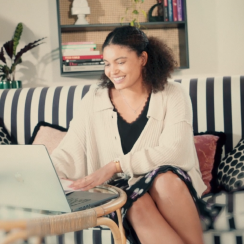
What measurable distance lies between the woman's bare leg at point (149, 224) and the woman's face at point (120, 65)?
530 millimetres

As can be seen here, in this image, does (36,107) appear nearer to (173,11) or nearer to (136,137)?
(136,137)

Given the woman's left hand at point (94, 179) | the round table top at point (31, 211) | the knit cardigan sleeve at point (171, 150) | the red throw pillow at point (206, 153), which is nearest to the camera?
the round table top at point (31, 211)

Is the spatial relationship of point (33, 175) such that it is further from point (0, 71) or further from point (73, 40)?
point (73, 40)

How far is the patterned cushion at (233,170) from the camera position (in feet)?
6.10

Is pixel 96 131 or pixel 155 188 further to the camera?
pixel 96 131

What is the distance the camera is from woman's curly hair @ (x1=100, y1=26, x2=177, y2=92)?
179 centimetres

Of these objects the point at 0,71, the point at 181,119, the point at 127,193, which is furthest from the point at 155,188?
the point at 0,71

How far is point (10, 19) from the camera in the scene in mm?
3318

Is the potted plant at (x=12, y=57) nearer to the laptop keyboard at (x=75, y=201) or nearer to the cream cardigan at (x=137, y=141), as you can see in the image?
the cream cardigan at (x=137, y=141)

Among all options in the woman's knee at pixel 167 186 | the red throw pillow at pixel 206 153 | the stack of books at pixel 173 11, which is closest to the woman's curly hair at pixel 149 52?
the red throw pillow at pixel 206 153

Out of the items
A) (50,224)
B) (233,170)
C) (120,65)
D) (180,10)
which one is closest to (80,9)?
(180,10)

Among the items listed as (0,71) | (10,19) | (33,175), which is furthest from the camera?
(10,19)

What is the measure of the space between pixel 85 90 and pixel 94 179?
99cm

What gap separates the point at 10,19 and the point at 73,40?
1.62 feet
